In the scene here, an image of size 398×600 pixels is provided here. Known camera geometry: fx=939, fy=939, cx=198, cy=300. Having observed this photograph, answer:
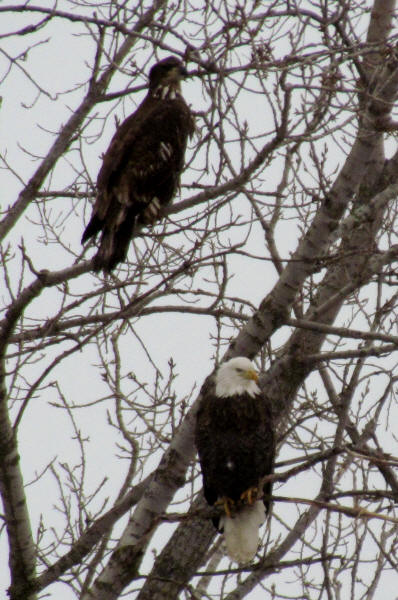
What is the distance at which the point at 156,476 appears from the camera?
383 cm

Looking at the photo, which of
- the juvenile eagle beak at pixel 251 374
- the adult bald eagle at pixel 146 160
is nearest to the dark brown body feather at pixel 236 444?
the juvenile eagle beak at pixel 251 374

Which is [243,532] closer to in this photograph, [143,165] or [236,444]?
[236,444]

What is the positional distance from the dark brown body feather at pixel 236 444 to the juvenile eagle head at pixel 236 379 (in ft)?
0.12

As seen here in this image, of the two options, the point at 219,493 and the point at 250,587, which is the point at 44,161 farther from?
the point at 250,587

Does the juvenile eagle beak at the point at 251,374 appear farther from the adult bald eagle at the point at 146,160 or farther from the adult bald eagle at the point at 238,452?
the adult bald eagle at the point at 146,160

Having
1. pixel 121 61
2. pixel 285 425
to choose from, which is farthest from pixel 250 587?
pixel 121 61

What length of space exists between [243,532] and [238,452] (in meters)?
0.38

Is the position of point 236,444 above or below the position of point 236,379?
below

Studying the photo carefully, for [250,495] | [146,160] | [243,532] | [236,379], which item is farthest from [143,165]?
[243,532]

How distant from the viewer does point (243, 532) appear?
177 inches

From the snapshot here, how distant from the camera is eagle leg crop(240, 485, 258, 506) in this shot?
14.8 feet

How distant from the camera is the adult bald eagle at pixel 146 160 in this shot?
4777 millimetres

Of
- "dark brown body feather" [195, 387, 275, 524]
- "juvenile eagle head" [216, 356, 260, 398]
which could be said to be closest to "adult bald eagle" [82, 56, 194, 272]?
"juvenile eagle head" [216, 356, 260, 398]

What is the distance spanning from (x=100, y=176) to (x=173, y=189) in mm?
397
